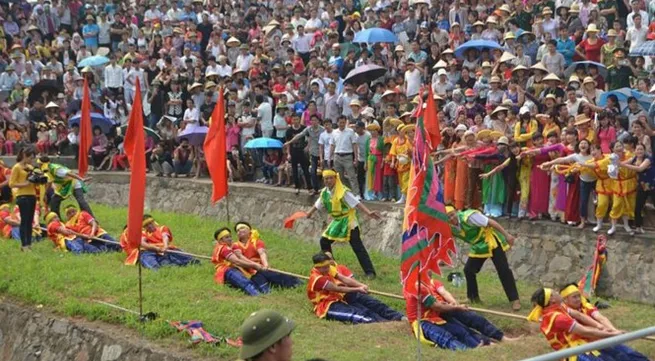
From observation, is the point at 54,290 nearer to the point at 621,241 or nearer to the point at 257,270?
the point at 257,270

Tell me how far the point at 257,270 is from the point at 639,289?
17.9 ft

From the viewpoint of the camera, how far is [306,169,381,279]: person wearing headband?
16875mm

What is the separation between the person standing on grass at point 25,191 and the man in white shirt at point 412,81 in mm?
7195

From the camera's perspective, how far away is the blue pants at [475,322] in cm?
1326

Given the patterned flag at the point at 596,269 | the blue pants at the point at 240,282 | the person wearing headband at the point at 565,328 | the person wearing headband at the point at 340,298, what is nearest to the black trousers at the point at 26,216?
the blue pants at the point at 240,282

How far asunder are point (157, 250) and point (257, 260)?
2.35 meters

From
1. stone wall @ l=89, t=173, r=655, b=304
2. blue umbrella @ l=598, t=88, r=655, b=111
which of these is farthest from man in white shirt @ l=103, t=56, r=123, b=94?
blue umbrella @ l=598, t=88, r=655, b=111

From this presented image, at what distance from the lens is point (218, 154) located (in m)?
19.2

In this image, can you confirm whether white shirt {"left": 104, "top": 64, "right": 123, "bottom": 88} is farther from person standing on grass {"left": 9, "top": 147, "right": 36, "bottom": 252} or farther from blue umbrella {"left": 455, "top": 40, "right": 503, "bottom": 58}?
blue umbrella {"left": 455, "top": 40, "right": 503, "bottom": 58}

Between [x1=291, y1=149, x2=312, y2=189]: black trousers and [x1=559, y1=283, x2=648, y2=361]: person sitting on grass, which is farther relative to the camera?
[x1=291, y1=149, x2=312, y2=189]: black trousers

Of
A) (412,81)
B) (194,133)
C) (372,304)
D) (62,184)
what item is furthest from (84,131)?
(372,304)

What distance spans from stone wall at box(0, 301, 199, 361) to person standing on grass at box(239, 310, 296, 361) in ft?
22.3

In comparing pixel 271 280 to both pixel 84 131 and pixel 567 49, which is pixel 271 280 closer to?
pixel 84 131

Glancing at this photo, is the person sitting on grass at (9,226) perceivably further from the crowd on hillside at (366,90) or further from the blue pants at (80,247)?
the crowd on hillside at (366,90)
